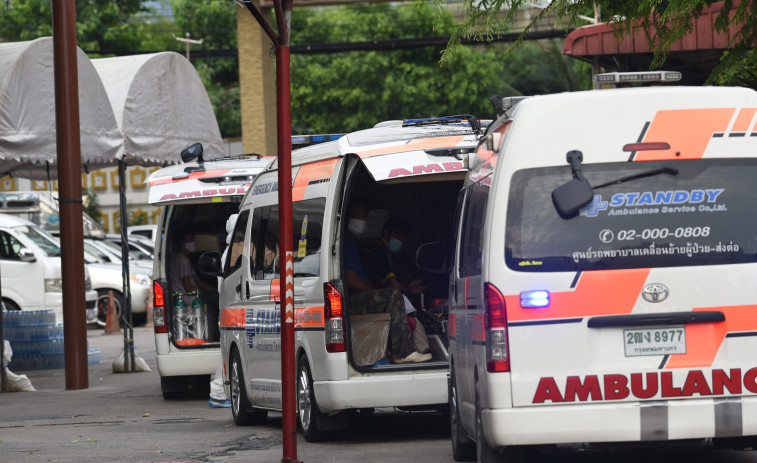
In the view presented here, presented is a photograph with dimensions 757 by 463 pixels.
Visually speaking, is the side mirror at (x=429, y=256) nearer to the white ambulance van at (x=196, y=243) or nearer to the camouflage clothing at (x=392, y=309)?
the camouflage clothing at (x=392, y=309)

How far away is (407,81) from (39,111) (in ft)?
122

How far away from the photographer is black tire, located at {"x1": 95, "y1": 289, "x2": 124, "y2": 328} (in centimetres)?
2942

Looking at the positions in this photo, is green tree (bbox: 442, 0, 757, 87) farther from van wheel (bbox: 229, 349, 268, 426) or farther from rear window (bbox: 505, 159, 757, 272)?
van wheel (bbox: 229, 349, 268, 426)

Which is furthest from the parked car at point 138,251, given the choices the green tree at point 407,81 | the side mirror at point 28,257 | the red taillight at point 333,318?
the red taillight at point 333,318

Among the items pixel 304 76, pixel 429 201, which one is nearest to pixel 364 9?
pixel 304 76

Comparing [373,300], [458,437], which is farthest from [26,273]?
[458,437]

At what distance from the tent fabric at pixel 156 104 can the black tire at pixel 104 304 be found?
937cm

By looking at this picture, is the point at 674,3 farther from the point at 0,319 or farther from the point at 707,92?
the point at 0,319

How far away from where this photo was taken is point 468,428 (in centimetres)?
842

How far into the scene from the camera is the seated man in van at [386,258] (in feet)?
38.8

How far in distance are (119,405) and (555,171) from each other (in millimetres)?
9009

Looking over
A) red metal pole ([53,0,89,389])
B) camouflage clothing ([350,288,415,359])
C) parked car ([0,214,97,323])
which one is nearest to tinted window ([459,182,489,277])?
camouflage clothing ([350,288,415,359])

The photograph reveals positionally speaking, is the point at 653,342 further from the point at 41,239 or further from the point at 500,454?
the point at 41,239

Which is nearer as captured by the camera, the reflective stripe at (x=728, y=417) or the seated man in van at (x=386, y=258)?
the reflective stripe at (x=728, y=417)
